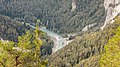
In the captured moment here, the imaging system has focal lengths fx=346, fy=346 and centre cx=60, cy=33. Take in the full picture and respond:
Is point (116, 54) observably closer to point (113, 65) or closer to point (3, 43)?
point (113, 65)

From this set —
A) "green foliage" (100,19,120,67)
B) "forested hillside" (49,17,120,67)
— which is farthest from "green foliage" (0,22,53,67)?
"forested hillside" (49,17,120,67)

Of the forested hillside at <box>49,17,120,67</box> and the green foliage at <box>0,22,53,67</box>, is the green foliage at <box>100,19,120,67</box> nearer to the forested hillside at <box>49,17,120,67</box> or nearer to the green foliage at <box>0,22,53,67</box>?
the green foliage at <box>0,22,53,67</box>

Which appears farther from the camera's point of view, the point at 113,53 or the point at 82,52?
the point at 82,52

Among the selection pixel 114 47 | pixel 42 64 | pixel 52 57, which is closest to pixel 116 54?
pixel 114 47

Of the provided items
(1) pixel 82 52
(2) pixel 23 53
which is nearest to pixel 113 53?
(2) pixel 23 53

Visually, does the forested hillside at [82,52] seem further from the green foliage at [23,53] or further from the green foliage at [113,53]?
the green foliage at [23,53]

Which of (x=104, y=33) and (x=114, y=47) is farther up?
(x=114, y=47)

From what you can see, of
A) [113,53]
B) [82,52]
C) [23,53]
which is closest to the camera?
[23,53]

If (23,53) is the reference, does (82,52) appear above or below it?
below

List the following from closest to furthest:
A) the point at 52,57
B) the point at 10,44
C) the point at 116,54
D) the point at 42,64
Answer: the point at 10,44
the point at 42,64
the point at 116,54
the point at 52,57

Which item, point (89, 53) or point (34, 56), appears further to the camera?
point (89, 53)

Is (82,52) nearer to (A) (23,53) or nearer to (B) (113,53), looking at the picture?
(B) (113,53)
